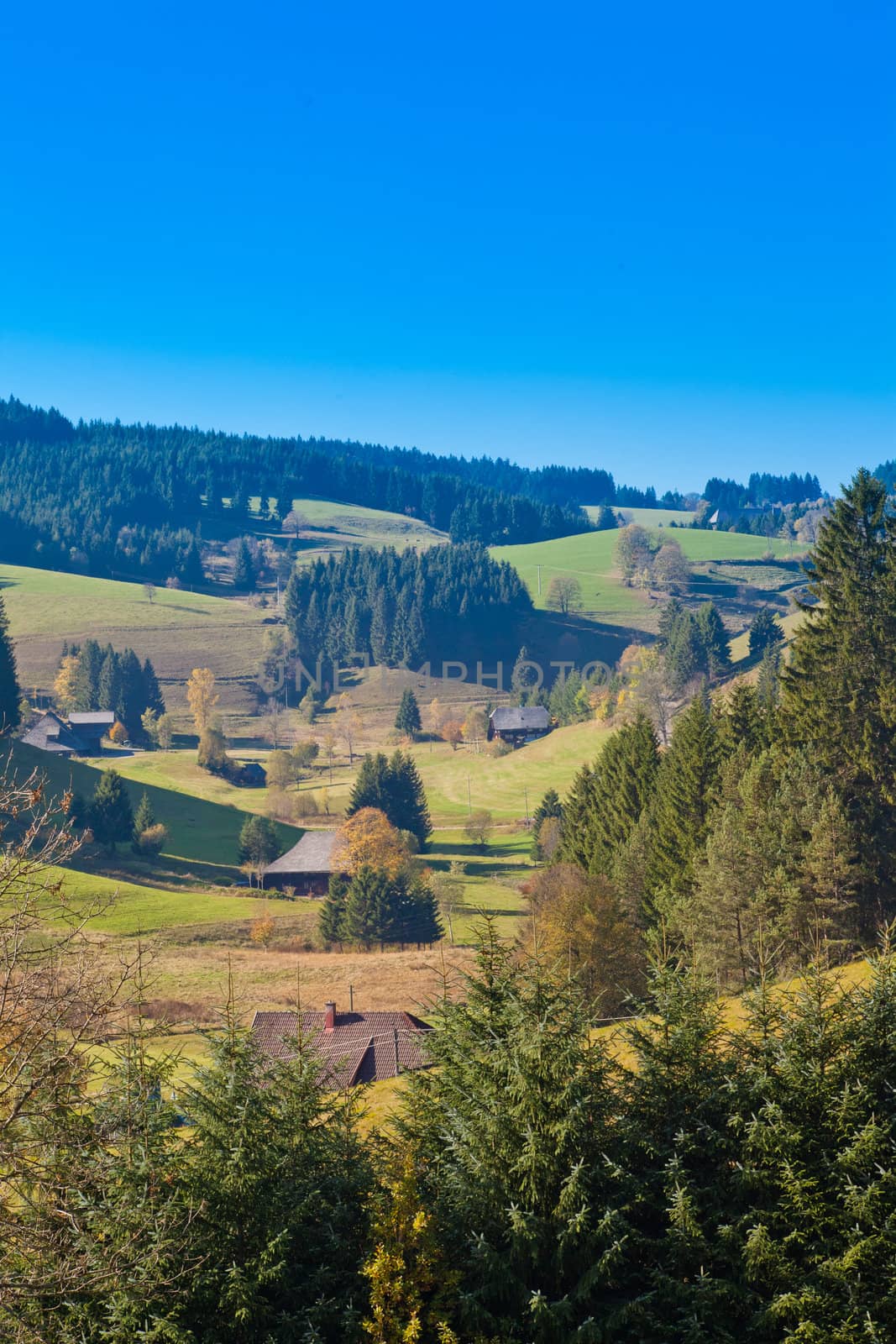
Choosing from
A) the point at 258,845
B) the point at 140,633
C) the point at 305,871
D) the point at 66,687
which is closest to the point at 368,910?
the point at 305,871

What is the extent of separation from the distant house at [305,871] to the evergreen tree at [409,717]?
6063cm

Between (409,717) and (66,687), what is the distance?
49.4 m

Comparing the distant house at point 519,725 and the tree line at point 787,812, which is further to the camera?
the distant house at point 519,725

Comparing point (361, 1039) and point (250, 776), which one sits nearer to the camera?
point (361, 1039)

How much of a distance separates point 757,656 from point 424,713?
4887 cm

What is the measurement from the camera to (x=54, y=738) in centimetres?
11656

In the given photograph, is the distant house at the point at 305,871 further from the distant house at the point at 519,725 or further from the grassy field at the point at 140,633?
the grassy field at the point at 140,633

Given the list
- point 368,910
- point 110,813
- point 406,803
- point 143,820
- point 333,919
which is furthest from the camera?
point 406,803

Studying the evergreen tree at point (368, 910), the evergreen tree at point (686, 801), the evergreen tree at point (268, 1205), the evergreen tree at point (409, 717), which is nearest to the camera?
the evergreen tree at point (268, 1205)

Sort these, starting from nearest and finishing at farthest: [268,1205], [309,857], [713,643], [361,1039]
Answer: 1. [268,1205]
2. [361,1039]
3. [309,857]
4. [713,643]

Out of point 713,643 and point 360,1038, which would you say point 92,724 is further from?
point 360,1038

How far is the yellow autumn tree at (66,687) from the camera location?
484 feet

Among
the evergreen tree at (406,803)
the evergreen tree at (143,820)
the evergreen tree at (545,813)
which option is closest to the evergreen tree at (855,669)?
the evergreen tree at (545,813)

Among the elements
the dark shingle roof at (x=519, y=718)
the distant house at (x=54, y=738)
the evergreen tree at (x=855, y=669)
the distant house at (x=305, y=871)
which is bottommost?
the distant house at (x=305, y=871)
